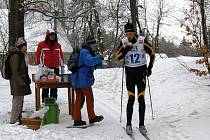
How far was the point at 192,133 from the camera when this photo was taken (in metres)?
8.16

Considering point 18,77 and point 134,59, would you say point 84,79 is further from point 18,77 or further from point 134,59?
point 18,77

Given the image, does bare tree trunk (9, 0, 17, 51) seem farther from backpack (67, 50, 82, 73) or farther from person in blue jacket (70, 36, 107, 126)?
person in blue jacket (70, 36, 107, 126)

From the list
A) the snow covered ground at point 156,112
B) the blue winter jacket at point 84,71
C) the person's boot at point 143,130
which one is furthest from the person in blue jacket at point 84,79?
the person's boot at point 143,130

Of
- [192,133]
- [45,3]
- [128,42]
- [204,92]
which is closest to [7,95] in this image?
[45,3]

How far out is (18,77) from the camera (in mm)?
9695

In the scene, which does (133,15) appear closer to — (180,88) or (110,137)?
(180,88)

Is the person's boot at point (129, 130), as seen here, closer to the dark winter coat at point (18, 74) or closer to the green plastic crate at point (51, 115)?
the green plastic crate at point (51, 115)

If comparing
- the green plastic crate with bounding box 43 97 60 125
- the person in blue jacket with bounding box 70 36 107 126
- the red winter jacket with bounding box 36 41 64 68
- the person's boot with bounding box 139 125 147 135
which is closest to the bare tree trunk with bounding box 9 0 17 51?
the red winter jacket with bounding box 36 41 64 68

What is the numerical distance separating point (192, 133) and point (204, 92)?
501cm

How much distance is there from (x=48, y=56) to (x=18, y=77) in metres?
1.64

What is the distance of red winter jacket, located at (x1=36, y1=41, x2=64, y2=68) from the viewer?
11062 millimetres

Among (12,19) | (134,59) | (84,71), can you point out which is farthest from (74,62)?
(12,19)

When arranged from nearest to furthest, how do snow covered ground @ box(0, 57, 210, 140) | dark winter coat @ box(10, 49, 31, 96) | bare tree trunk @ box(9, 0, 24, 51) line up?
snow covered ground @ box(0, 57, 210, 140) → dark winter coat @ box(10, 49, 31, 96) → bare tree trunk @ box(9, 0, 24, 51)

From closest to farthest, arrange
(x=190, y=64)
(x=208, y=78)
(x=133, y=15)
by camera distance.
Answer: (x=208, y=78), (x=190, y=64), (x=133, y=15)
